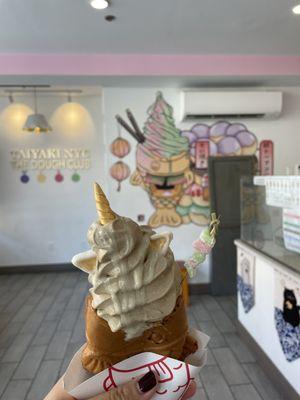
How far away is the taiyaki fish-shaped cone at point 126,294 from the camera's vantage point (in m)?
0.87

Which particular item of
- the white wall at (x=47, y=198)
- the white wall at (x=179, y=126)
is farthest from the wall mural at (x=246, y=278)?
the white wall at (x=47, y=198)

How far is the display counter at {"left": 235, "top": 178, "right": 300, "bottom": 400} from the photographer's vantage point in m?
2.09

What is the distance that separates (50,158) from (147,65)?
2.51 metres

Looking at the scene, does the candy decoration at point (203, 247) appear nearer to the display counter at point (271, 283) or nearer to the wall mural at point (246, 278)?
the display counter at point (271, 283)

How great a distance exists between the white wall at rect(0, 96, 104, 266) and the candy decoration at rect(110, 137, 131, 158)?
58.6 inches

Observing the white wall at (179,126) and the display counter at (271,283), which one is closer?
the display counter at (271,283)

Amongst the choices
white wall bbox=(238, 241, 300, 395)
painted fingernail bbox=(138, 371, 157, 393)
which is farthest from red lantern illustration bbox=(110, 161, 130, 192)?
painted fingernail bbox=(138, 371, 157, 393)

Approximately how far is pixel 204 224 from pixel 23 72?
108 inches

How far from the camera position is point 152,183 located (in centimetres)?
404

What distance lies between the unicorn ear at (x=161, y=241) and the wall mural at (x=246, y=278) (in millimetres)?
1989

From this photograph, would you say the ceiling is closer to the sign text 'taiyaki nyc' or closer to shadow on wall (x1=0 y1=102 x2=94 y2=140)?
shadow on wall (x1=0 y1=102 x2=94 y2=140)

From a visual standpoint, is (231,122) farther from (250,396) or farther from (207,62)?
(250,396)

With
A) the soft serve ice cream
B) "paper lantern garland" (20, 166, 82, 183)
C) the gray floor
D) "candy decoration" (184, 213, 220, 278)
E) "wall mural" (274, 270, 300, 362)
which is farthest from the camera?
"paper lantern garland" (20, 166, 82, 183)

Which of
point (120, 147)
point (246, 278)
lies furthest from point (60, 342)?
point (120, 147)
